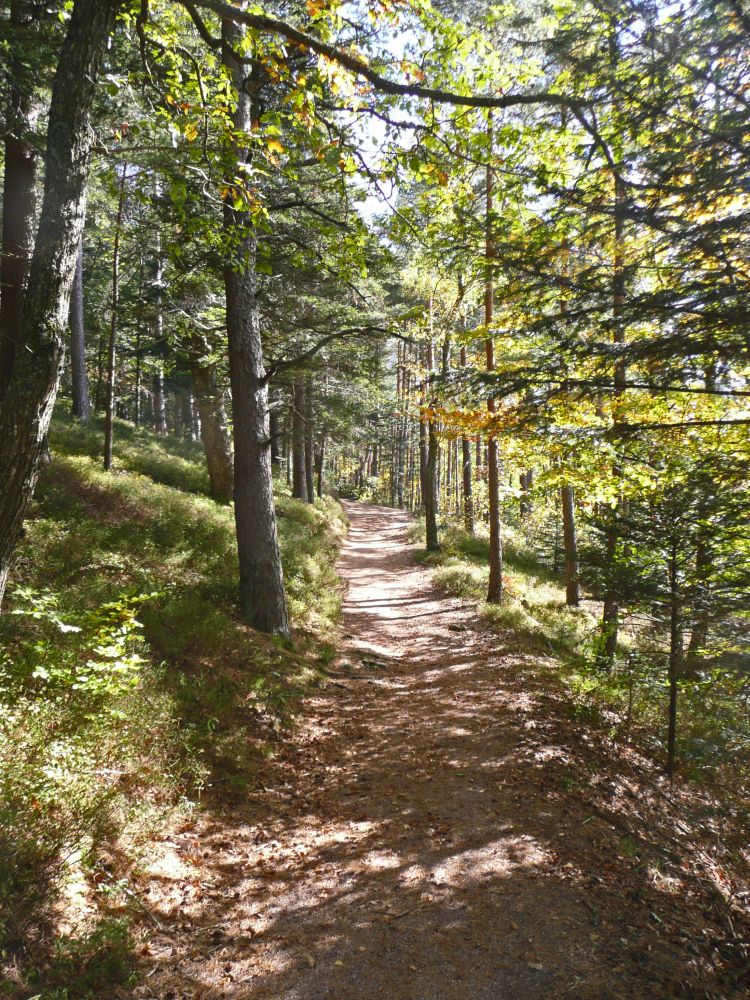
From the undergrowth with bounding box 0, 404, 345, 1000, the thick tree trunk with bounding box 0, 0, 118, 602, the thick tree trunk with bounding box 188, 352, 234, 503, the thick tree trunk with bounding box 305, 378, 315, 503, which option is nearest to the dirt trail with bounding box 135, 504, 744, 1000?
the undergrowth with bounding box 0, 404, 345, 1000

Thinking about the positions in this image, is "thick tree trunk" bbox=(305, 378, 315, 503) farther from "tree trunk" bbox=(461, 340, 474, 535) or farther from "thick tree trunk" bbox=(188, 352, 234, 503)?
"tree trunk" bbox=(461, 340, 474, 535)

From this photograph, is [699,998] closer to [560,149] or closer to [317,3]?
[560,149]

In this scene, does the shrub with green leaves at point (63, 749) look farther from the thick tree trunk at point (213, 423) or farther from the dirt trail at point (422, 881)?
the thick tree trunk at point (213, 423)

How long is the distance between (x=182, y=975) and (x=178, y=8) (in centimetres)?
1053

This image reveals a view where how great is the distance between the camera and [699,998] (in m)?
3.31

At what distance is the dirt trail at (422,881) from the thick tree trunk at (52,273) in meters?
2.87

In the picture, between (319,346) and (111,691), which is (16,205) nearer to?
(319,346)

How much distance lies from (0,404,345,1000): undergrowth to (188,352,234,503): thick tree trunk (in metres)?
2.94

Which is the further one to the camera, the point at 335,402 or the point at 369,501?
the point at 369,501

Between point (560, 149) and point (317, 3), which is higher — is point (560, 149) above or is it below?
below

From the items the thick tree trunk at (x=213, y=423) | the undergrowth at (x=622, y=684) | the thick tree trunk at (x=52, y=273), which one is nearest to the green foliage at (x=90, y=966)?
the thick tree trunk at (x=52, y=273)

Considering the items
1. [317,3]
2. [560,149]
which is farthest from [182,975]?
[560,149]

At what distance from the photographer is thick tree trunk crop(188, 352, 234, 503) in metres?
13.4

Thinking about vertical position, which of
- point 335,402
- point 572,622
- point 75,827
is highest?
point 335,402
